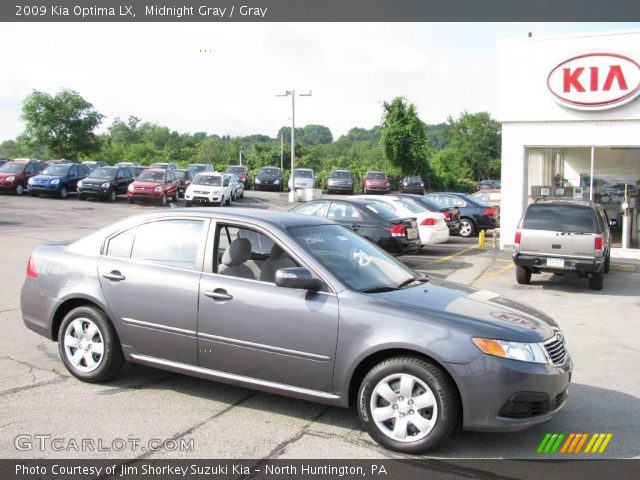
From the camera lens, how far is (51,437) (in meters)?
4.49

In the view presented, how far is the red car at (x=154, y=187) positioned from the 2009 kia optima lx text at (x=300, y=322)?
24292 millimetres

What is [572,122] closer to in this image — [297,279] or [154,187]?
[297,279]

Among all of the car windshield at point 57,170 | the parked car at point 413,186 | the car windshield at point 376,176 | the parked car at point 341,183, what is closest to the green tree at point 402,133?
the parked car at point 413,186

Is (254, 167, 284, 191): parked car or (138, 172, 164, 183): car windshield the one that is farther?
(254, 167, 284, 191): parked car

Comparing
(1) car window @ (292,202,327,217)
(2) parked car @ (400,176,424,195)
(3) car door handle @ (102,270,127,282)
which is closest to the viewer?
(3) car door handle @ (102,270,127,282)

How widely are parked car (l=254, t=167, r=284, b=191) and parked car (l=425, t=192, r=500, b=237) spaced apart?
22.6 meters

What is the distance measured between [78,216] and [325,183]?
2684cm

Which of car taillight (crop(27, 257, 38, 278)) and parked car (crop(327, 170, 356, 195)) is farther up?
parked car (crop(327, 170, 356, 195))

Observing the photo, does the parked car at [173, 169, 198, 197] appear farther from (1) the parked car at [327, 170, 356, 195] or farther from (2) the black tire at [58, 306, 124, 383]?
(2) the black tire at [58, 306, 124, 383]

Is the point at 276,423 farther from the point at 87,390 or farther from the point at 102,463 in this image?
the point at 87,390

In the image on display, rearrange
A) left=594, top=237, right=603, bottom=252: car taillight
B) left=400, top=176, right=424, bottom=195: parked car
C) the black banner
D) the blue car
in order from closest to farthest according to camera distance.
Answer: the black banner, left=594, top=237, right=603, bottom=252: car taillight, the blue car, left=400, top=176, right=424, bottom=195: parked car

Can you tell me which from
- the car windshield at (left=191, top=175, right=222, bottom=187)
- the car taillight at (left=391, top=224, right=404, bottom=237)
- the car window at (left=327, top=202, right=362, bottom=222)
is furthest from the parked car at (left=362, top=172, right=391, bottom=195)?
the car taillight at (left=391, top=224, right=404, bottom=237)

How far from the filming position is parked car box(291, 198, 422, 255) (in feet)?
45.0

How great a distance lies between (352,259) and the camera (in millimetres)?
5324
